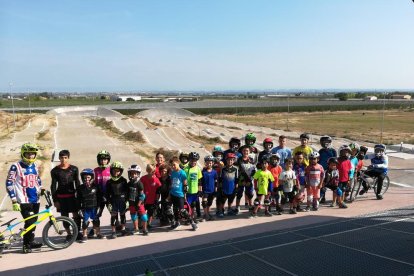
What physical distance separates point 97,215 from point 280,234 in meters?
3.28

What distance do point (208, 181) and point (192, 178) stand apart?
44 cm

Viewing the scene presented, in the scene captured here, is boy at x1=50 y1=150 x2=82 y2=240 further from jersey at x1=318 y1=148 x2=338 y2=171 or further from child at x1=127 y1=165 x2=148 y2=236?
jersey at x1=318 y1=148 x2=338 y2=171

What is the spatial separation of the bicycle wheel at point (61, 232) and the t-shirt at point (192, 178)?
2.25m

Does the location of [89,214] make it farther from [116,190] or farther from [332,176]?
[332,176]

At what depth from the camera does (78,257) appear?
571 centimetres

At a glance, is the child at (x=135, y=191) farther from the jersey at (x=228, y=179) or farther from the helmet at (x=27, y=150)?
the jersey at (x=228, y=179)

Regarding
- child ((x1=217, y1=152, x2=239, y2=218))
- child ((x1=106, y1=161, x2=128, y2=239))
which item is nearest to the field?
child ((x1=217, y1=152, x2=239, y2=218))

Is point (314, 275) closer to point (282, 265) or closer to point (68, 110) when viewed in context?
point (282, 265)

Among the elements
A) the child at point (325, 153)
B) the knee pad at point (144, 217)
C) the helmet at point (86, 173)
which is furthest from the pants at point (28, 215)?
the child at point (325, 153)

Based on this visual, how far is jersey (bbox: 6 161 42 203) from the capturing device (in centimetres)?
584

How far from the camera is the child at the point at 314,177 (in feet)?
26.1

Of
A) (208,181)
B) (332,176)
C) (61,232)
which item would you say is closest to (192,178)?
(208,181)

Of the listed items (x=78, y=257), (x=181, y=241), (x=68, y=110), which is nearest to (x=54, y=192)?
(x=78, y=257)

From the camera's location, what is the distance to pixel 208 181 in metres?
7.45
